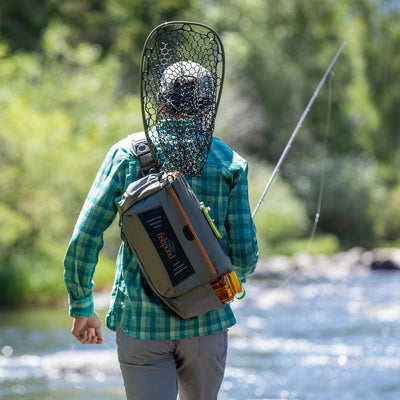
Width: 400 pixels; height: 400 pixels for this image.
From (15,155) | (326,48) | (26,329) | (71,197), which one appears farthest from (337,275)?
(326,48)

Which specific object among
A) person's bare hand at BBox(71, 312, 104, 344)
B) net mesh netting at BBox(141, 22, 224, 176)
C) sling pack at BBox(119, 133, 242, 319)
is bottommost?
person's bare hand at BBox(71, 312, 104, 344)

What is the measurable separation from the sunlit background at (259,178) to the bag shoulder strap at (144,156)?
1.30 meters

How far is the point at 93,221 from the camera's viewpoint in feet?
6.83

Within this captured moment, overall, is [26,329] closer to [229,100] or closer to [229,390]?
[229,390]

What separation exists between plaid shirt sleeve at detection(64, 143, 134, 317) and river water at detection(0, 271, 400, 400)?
1.78 metres

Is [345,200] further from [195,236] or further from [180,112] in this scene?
[195,236]

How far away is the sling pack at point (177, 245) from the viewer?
6.44ft

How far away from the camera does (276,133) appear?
1073 inches

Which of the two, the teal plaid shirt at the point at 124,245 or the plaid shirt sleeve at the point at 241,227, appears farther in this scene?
the plaid shirt sleeve at the point at 241,227

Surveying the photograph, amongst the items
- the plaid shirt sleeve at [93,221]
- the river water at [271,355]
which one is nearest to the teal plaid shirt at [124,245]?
the plaid shirt sleeve at [93,221]


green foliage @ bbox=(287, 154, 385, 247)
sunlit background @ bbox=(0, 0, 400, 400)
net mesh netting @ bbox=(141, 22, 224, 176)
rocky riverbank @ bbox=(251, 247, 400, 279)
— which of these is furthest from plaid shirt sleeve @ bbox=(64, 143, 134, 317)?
green foliage @ bbox=(287, 154, 385, 247)

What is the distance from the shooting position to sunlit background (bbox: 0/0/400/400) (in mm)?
7324

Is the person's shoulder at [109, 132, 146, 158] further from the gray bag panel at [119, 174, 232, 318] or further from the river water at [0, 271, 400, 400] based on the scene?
the river water at [0, 271, 400, 400]

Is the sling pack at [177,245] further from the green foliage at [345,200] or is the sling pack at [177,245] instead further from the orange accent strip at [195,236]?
the green foliage at [345,200]
